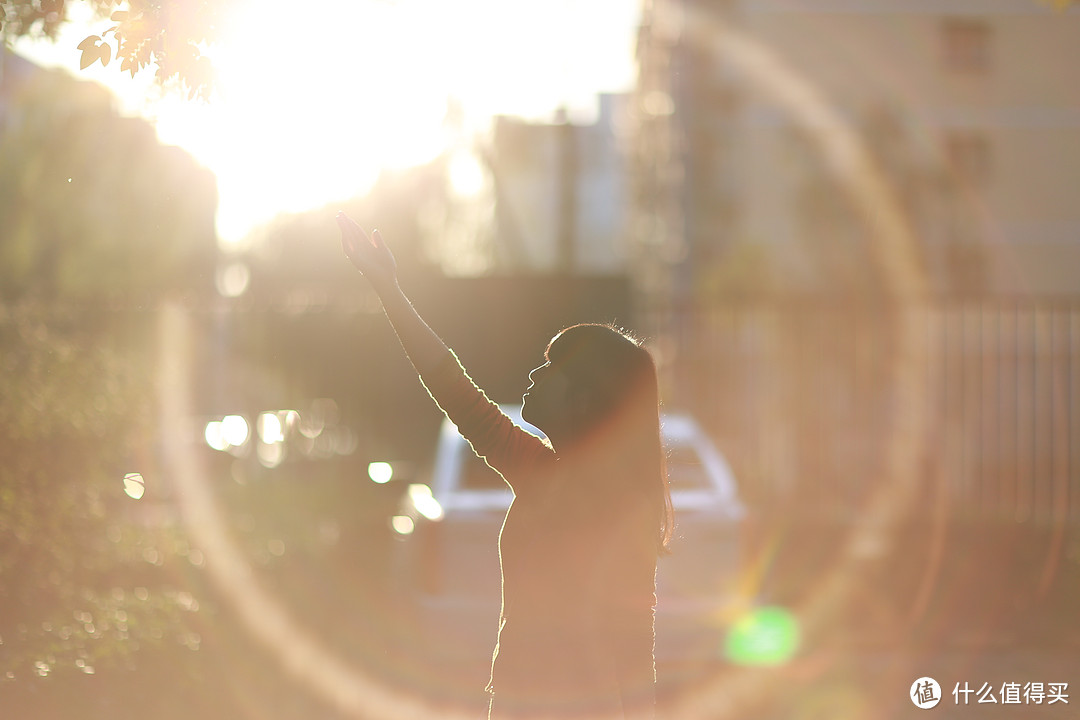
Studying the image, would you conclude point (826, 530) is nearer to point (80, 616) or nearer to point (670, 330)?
point (670, 330)

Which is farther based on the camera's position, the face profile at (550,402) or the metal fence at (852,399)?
the metal fence at (852,399)

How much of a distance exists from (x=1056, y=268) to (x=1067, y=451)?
3283 cm

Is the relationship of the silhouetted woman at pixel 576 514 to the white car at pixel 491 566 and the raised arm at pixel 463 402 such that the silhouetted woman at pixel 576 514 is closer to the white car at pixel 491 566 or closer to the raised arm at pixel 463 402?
the raised arm at pixel 463 402

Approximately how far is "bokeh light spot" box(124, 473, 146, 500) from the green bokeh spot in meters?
→ 4.68

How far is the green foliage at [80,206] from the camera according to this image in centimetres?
2258

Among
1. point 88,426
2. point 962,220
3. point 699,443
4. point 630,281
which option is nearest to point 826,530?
point 630,281

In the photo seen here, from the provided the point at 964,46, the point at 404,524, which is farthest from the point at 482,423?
the point at 964,46

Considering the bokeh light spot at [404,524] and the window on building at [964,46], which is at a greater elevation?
the window on building at [964,46]

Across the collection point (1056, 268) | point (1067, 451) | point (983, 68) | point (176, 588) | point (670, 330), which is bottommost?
point (176, 588)

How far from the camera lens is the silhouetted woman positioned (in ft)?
10.5

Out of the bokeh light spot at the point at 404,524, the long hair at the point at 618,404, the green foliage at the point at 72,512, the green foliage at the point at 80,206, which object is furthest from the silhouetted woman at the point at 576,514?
the green foliage at the point at 80,206

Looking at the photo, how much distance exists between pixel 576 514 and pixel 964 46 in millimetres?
47116

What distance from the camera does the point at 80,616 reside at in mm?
8156

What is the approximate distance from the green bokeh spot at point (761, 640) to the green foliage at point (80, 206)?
11.9 metres
